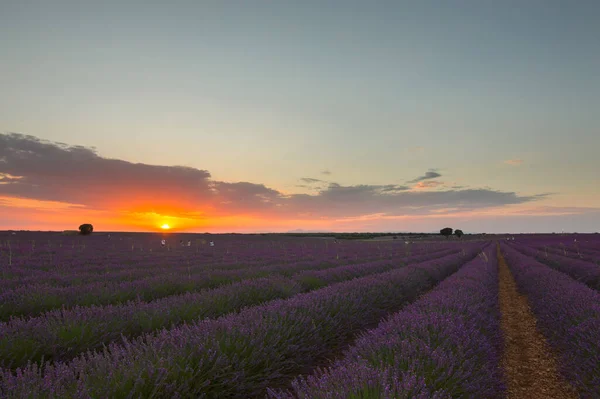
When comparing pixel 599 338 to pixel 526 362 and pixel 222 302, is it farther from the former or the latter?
pixel 222 302

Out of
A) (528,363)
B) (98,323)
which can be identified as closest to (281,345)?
(98,323)

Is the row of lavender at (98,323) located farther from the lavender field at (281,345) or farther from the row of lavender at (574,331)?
the row of lavender at (574,331)

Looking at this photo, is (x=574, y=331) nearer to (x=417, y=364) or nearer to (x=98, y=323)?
(x=417, y=364)

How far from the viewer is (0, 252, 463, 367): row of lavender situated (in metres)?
4.12

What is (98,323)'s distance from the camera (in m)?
4.86

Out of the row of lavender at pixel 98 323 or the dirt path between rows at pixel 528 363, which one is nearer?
the row of lavender at pixel 98 323

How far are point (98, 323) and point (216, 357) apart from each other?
7.60ft

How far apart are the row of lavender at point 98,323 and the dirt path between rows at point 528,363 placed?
14.1 feet

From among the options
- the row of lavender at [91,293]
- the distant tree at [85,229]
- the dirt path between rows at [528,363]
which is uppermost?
the distant tree at [85,229]

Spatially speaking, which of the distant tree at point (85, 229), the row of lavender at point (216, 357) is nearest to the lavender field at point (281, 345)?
the row of lavender at point (216, 357)

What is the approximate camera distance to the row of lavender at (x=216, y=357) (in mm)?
2717

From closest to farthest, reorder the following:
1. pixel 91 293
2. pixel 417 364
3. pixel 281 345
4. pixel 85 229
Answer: pixel 417 364
pixel 281 345
pixel 91 293
pixel 85 229

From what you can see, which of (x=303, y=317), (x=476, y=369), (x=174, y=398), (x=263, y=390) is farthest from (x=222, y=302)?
(x=476, y=369)

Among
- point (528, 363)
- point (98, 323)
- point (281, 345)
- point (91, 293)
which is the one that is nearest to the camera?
point (281, 345)
